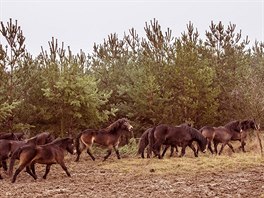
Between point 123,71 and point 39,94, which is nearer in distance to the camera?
point 39,94

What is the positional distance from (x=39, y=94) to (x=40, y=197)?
435 inches

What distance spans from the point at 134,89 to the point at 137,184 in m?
10.7

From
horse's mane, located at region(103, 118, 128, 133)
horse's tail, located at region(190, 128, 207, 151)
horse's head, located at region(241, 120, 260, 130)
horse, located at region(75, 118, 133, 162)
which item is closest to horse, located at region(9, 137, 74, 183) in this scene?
horse, located at region(75, 118, 133, 162)

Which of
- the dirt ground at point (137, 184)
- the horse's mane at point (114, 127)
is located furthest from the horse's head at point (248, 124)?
the horse's mane at point (114, 127)

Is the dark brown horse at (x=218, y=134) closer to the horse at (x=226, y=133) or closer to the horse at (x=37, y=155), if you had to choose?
the horse at (x=226, y=133)

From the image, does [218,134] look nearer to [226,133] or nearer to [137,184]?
[226,133]

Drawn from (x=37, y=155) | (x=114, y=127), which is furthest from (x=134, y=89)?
(x=37, y=155)

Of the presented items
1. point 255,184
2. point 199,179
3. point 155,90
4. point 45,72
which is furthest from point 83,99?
point 255,184

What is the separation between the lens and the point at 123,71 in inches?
945

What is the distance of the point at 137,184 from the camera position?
34.4 feet

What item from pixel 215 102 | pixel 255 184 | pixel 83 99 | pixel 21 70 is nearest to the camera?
pixel 255 184

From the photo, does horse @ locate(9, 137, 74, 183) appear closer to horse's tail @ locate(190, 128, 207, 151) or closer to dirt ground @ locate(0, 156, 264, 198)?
dirt ground @ locate(0, 156, 264, 198)

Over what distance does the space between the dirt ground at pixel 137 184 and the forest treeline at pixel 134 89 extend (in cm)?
521

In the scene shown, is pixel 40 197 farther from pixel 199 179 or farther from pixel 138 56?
pixel 138 56
